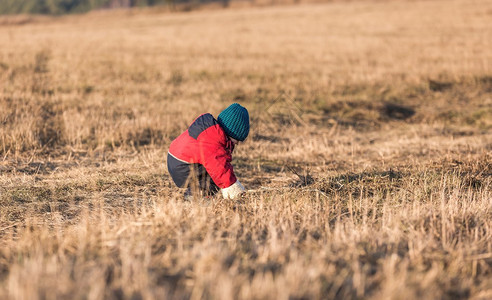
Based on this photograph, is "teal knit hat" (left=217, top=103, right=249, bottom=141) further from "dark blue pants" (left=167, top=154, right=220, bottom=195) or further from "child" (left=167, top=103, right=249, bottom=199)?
"dark blue pants" (left=167, top=154, right=220, bottom=195)

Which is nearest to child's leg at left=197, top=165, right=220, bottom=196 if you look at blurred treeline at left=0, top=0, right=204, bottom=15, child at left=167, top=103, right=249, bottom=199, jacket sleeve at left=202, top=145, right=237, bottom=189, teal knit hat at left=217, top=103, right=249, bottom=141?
child at left=167, top=103, right=249, bottom=199

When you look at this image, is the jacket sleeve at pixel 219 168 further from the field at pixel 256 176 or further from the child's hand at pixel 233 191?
the field at pixel 256 176

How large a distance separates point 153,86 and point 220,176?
853 cm

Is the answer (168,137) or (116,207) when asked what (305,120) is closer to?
(168,137)

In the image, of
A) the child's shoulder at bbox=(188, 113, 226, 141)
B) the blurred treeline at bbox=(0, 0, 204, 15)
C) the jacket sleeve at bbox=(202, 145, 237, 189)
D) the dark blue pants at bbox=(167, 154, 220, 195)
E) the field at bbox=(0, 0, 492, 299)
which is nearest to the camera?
the field at bbox=(0, 0, 492, 299)

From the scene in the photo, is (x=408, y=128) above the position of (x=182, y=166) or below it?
below

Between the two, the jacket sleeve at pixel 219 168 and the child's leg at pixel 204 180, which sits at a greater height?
the jacket sleeve at pixel 219 168

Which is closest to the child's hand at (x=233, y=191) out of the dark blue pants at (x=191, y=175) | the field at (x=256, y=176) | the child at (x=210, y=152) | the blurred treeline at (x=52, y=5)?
the child at (x=210, y=152)

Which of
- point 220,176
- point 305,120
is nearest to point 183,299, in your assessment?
point 220,176

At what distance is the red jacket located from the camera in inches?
182

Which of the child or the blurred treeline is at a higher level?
the blurred treeline

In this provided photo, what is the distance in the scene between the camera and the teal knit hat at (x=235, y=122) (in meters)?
4.79

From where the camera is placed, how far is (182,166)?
4.93 meters

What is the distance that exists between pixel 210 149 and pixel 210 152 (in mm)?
33
